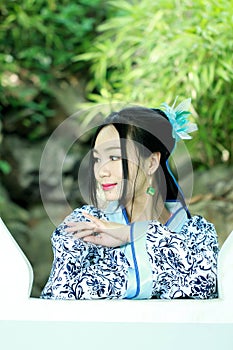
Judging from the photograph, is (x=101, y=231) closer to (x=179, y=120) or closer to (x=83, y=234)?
(x=83, y=234)

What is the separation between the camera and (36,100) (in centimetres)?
409

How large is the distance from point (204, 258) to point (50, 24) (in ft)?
9.21

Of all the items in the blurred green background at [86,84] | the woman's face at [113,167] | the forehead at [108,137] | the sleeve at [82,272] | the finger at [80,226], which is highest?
the forehead at [108,137]

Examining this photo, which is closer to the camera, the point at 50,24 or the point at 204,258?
the point at 204,258

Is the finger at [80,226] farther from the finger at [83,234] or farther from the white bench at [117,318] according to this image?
the white bench at [117,318]

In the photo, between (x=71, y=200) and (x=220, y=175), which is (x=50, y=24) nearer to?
(x=71, y=200)

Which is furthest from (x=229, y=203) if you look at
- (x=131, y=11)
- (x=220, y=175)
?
(x=131, y=11)

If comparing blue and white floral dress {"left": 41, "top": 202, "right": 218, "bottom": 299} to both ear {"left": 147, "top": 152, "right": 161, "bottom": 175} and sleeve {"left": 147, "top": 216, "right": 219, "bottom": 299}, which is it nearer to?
sleeve {"left": 147, "top": 216, "right": 219, "bottom": 299}

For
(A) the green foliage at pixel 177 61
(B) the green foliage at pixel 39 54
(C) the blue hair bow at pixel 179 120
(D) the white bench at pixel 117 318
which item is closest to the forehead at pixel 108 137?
(C) the blue hair bow at pixel 179 120

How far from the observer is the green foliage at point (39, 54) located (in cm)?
398

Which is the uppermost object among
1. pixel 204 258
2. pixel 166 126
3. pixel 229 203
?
pixel 166 126

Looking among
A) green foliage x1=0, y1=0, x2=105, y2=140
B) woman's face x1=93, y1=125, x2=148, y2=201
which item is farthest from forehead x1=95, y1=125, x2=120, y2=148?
green foliage x1=0, y1=0, x2=105, y2=140

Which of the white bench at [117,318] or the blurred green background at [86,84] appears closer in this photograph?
the white bench at [117,318]

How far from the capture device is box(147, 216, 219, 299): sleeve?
4.79 ft
